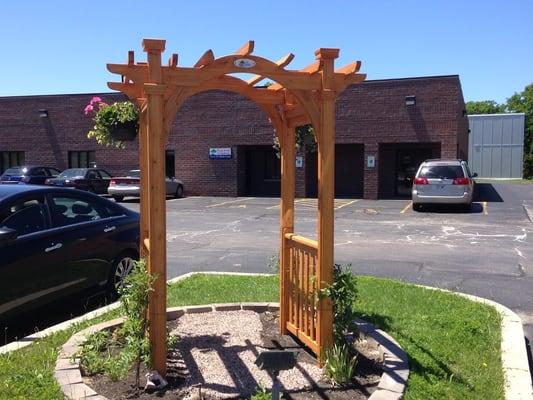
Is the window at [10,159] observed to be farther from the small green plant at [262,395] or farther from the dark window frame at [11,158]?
the small green plant at [262,395]

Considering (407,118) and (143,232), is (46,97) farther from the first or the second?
(143,232)

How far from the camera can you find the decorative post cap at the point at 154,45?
399 cm

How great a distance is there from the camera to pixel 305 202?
23141mm

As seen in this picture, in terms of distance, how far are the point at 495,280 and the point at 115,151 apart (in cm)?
2343

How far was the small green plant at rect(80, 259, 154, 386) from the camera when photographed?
410cm

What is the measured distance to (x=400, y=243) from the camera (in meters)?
12.1

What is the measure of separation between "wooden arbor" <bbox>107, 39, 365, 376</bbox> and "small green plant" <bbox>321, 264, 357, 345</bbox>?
54 mm

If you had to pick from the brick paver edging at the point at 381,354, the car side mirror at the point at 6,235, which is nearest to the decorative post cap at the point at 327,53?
the brick paver edging at the point at 381,354

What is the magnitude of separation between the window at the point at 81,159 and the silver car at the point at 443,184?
17480mm

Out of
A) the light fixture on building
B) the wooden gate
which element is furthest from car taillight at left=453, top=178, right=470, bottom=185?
the wooden gate

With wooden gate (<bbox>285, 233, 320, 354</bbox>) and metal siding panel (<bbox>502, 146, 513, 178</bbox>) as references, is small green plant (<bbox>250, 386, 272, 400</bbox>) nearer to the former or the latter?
wooden gate (<bbox>285, 233, 320, 354</bbox>)

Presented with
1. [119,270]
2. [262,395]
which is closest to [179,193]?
[119,270]

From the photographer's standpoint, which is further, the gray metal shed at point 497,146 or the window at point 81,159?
the gray metal shed at point 497,146

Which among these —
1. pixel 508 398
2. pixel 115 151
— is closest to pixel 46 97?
pixel 115 151
